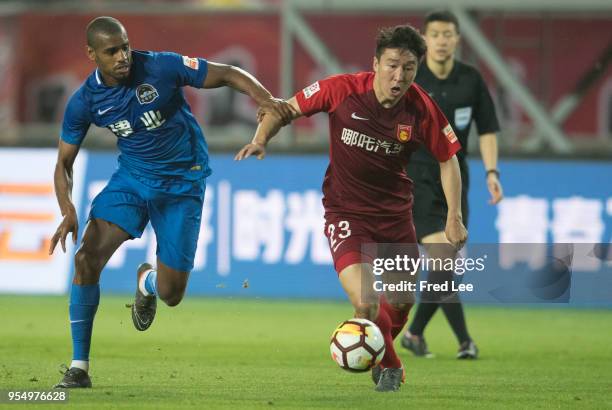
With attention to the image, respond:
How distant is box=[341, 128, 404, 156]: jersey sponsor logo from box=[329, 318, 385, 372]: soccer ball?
1119mm

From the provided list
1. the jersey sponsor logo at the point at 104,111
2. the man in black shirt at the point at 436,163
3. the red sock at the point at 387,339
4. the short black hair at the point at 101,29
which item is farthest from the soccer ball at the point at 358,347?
the man in black shirt at the point at 436,163

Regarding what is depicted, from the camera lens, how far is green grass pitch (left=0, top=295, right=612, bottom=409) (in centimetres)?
786

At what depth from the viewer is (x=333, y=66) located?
16438mm

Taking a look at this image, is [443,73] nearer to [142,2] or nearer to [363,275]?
[363,275]

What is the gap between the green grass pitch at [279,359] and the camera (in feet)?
25.8

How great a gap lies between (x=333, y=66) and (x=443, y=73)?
6.05m

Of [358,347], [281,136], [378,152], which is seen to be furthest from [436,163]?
[281,136]

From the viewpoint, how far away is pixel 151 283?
9.40 meters

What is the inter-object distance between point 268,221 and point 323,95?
6.35m

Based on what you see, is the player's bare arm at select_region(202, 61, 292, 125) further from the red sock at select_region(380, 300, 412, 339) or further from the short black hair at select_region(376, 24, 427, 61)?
the red sock at select_region(380, 300, 412, 339)

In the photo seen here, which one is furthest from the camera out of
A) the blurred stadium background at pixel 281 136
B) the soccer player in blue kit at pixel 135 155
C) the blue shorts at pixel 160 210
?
the blurred stadium background at pixel 281 136

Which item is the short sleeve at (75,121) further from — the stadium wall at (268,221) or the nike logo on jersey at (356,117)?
the stadium wall at (268,221)

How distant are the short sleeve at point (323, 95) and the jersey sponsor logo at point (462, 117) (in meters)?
2.35

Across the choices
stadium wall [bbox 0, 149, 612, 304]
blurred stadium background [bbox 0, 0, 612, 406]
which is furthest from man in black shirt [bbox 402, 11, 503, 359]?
stadium wall [bbox 0, 149, 612, 304]
